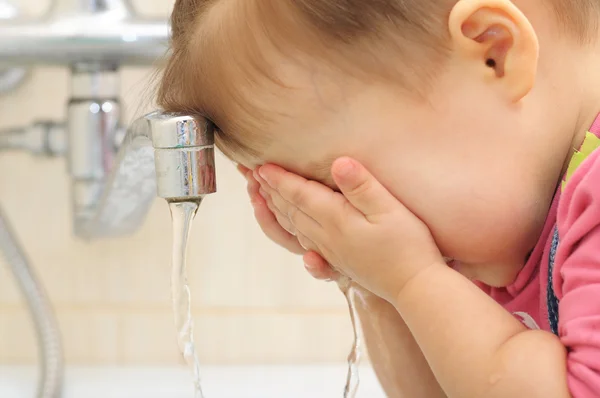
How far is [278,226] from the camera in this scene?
667mm

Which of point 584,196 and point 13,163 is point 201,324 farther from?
point 584,196

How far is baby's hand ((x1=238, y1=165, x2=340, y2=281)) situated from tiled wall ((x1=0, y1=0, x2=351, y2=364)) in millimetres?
335

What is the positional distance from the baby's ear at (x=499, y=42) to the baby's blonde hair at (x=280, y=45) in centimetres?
1

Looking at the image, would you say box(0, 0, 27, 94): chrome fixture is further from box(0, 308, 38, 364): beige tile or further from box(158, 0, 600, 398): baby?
box(158, 0, 600, 398): baby

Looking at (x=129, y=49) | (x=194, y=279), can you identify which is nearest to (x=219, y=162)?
(x=194, y=279)

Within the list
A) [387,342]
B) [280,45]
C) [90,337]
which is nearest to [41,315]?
[90,337]

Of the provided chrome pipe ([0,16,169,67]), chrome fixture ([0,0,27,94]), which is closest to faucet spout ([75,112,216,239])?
chrome pipe ([0,16,169,67])

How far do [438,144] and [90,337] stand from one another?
658 millimetres

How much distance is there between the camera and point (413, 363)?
68 centimetres

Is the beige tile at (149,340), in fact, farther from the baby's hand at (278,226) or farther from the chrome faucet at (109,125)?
the baby's hand at (278,226)

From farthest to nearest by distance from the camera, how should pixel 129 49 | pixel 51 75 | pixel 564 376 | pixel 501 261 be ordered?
pixel 51 75, pixel 129 49, pixel 501 261, pixel 564 376

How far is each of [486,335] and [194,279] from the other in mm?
582

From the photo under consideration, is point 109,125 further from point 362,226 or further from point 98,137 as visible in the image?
point 362,226

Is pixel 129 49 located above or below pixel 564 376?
above
